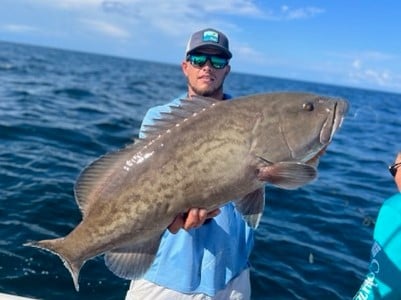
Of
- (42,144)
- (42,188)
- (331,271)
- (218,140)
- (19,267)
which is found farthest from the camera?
(42,144)

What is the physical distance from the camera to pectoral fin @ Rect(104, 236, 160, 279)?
3.95 metres

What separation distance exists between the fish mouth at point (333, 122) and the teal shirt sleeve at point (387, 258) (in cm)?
80

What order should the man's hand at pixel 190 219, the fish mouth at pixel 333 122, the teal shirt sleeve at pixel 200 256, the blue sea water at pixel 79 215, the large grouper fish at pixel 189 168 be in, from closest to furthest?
1. the large grouper fish at pixel 189 168
2. the man's hand at pixel 190 219
3. the fish mouth at pixel 333 122
4. the teal shirt sleeve at pixel 200 256
5. the blue sea water at pixel 79 215

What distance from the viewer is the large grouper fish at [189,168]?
3.65 meters

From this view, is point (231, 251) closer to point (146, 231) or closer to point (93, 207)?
point (146, 231)

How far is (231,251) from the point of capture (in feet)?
16.1

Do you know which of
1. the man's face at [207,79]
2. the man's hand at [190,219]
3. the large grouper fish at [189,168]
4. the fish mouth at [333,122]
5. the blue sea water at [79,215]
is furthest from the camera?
the blue sea water at [79,215]

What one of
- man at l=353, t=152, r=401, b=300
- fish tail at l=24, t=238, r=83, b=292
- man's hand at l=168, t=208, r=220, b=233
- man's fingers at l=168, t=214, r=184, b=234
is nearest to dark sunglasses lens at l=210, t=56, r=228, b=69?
man's hand at l=168, t=208, r=220, b=233

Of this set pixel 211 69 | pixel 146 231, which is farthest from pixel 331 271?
pixel 146 231

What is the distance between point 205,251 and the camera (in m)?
4.84

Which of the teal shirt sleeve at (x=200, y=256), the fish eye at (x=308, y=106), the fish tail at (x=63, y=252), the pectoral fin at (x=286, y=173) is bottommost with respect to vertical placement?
the teal shirt sleeve at (x=200, y=256)

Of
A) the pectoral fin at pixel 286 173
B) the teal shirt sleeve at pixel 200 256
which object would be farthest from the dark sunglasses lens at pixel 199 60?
the pectoral fin at pixel 286 173

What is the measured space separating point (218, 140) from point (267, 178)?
1.54 ft

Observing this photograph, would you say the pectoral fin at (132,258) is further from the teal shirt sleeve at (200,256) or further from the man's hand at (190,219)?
the teal shirt sleeve at (200,256)
